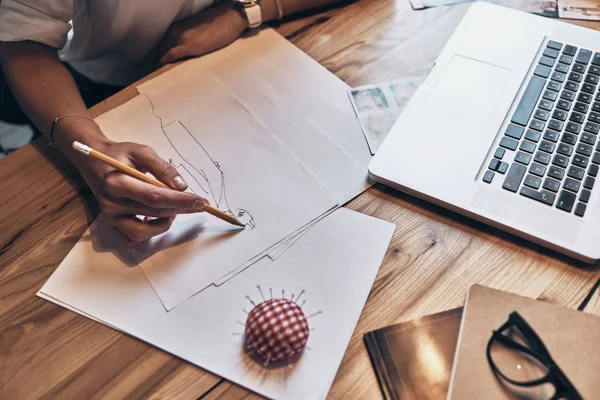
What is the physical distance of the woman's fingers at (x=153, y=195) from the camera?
1.86 ft

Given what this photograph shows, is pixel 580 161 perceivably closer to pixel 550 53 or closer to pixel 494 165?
pixel 494 165

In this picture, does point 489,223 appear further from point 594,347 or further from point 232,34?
point 232,34

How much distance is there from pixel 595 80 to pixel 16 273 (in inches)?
31.4

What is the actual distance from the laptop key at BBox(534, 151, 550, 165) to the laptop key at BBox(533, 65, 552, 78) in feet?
0.50

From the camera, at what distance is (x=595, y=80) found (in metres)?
0.68

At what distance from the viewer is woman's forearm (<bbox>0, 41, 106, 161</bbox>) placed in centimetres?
69

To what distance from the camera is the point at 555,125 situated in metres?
0.64

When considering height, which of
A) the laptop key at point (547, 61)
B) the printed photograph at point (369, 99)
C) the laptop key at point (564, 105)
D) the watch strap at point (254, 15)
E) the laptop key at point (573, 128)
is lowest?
the laptop key at point (573, 128)

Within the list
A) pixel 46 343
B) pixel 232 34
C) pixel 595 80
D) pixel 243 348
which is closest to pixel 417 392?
pixel 243 348

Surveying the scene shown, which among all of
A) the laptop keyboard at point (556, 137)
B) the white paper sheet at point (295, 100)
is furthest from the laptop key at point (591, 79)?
the white paper sheet at point (295, 100)

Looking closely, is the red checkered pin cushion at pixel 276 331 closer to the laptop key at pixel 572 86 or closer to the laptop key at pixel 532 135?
the laptop key at pixel 532 135

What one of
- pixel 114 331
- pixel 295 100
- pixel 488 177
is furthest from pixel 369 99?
pixel 114 331

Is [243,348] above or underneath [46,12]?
underneath

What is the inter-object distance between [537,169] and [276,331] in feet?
1.21
